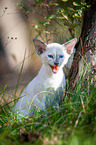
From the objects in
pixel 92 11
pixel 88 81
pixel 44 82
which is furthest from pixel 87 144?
pixel 92 11

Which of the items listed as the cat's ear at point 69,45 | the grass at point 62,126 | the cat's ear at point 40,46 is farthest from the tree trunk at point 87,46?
the cat's ear at point 40,46

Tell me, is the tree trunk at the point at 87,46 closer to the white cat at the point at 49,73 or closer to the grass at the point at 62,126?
the white cat at the point at 49,73

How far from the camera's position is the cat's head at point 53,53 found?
2.06 metres

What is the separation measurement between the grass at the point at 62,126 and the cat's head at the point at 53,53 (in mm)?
353

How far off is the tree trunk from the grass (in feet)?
1.10

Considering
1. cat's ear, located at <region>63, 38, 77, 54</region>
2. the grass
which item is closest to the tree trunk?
cat's ear, located at <region>63, 38, 77, 54</region>

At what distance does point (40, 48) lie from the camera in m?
2.18

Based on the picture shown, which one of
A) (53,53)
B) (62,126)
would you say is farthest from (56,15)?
(62,126)

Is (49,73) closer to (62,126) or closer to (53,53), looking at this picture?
(53,53)

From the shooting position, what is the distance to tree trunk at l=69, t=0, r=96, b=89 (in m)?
2.25

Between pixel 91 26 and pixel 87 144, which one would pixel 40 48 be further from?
pixel 87 144

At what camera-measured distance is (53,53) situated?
209 cm

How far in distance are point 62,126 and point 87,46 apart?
3.86 ft

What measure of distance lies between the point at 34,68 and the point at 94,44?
154cm
